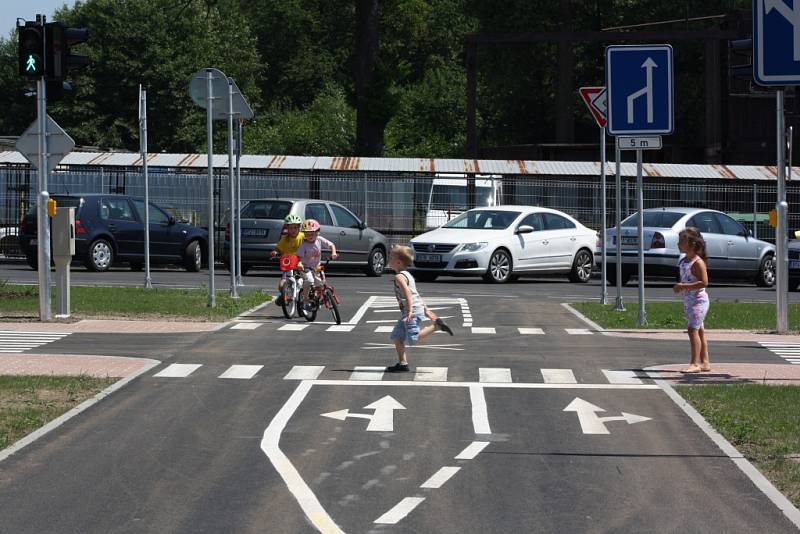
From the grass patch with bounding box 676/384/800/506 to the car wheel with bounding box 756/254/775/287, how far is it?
18641 mm

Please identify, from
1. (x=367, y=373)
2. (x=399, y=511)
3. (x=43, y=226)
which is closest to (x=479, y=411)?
(x=367, y=373)

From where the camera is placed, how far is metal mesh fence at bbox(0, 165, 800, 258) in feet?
114

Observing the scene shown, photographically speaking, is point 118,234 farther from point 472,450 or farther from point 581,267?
point 472,450

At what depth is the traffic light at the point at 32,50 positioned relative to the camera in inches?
726

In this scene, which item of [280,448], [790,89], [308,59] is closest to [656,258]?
[790,89]

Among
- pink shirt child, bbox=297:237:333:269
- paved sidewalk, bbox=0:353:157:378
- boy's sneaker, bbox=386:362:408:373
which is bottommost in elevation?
boy's sneaker, bbox=386:362:408:373

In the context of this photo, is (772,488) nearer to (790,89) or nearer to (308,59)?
(790,89)

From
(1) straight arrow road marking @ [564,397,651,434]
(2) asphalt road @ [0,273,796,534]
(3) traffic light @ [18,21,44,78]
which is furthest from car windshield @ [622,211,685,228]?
(1) straight arrow road marking @ [564,397,651,434]

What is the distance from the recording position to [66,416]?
1084cm

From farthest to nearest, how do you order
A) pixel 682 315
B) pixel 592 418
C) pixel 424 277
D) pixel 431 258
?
pixel 424 277, pixel 431 258, pixel 682 315, pixel 592 418

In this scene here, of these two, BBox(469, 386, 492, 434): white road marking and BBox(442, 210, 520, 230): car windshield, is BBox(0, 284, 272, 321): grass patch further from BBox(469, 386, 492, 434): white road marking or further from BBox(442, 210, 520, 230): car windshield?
BBox(469, 386, 492, 434): white road marking

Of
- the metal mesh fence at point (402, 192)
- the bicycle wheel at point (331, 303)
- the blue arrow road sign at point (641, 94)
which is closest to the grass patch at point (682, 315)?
the blue arrow road sign at point (641, 94)

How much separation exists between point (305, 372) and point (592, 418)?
3.52m

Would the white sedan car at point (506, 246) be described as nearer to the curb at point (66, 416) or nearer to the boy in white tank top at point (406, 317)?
the boy in white tank top at point (406, 317)
